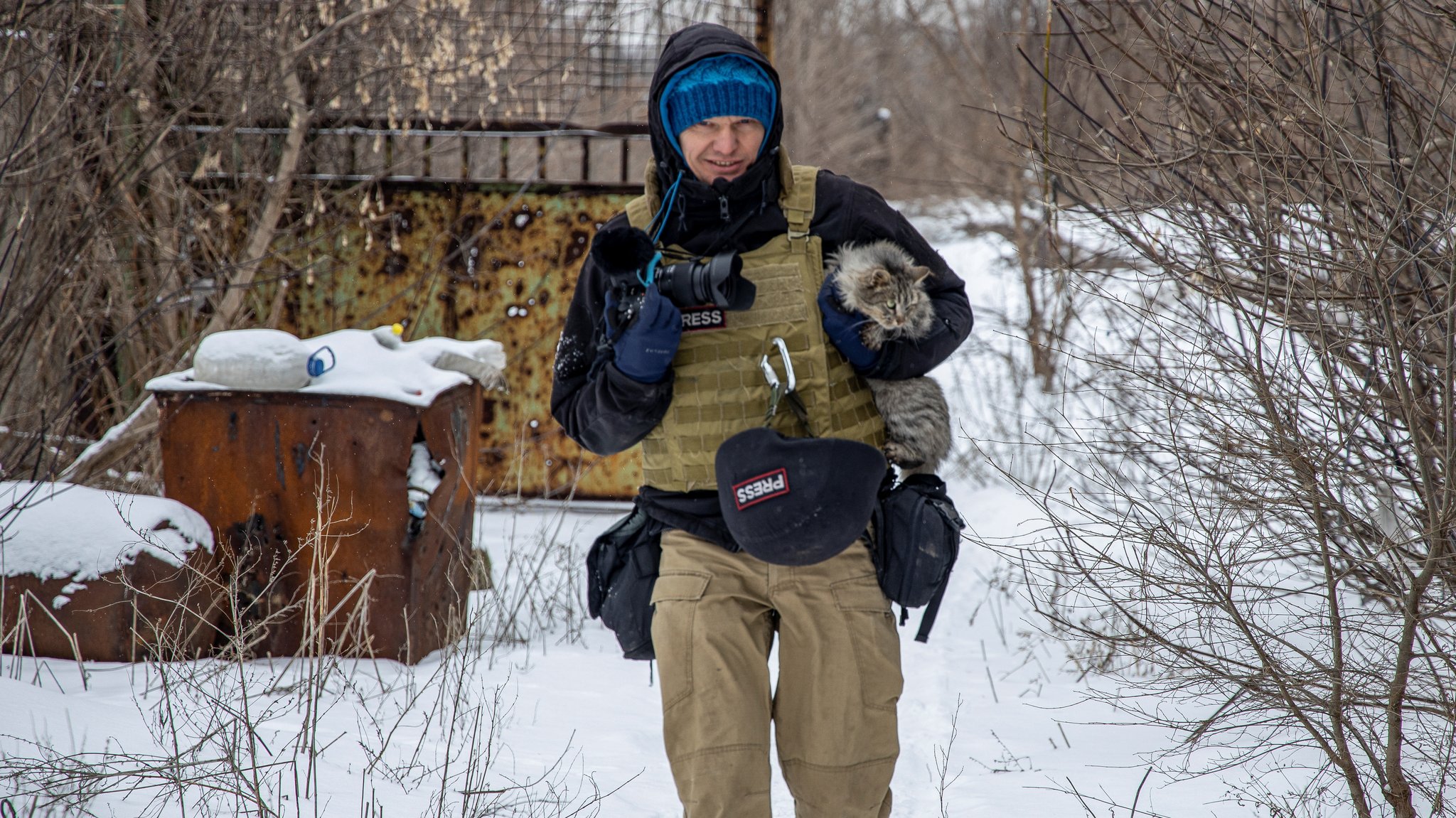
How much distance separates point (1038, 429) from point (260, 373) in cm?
619

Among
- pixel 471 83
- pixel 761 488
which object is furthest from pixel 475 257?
pixel 761 488

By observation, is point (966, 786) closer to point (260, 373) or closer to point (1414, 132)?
point (1414, 132)

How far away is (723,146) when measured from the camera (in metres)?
2.40

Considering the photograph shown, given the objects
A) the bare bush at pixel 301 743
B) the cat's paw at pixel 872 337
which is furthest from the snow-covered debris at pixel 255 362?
the cat's paw at pixel 872 337

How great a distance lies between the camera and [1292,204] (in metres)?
2.36

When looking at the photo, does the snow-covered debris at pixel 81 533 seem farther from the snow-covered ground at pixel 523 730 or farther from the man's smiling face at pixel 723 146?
the man's smiling face at pixel 723 146

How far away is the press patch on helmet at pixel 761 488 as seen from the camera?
Result: 7.33 ft

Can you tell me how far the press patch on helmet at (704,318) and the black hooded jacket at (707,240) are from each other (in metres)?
0.14

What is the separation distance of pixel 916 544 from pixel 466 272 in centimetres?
443

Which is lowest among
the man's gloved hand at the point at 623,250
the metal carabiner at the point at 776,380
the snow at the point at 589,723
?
the snow at the point at 589,723

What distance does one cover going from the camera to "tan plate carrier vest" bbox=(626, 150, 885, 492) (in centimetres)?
243

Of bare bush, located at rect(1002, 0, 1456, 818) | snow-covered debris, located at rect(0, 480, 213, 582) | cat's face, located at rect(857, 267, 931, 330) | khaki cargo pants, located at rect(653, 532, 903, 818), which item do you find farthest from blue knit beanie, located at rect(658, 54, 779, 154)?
snow-covered debris, located at rect(0, 480, 213, 582)

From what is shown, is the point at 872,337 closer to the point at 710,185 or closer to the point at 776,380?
the point at 776,380

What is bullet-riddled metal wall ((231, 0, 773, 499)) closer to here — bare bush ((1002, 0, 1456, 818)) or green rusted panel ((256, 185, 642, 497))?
green rusted panel ((256, 185, 642, 497))
